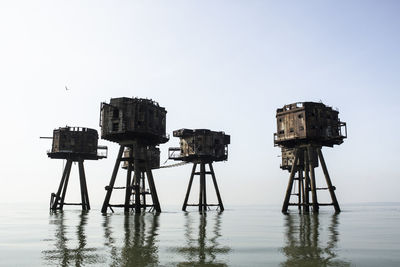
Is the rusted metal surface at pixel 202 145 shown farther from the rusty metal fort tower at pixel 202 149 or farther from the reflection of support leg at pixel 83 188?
the reflection of support leg at pixel 83 188

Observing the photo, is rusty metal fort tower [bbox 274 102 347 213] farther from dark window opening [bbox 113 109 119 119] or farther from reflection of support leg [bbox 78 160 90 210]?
reflection of support leg [bbox 78 160 90 210]

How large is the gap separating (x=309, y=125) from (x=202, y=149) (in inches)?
634

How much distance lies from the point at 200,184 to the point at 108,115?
1671cm

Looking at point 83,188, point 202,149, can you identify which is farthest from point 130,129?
point 83,188

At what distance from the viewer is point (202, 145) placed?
49.1 meters

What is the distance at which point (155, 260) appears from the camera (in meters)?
→ 9.26

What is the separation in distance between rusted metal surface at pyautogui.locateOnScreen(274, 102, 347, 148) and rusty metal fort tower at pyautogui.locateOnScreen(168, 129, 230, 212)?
11.7m

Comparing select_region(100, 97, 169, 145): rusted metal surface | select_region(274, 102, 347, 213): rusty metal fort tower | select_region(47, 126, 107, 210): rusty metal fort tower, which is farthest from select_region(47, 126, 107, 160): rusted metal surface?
select_region(274, 102, 347, 213): rusty metal fort tower

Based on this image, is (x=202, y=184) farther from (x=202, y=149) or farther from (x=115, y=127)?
(x=115, y=127)

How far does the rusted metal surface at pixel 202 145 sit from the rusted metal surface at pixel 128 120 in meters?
9.43

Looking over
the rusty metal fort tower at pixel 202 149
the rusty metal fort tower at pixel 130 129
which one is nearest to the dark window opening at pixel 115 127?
the rusty metal fort tower at pixel 130 129

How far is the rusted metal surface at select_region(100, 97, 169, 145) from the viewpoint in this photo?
3853 centimetres

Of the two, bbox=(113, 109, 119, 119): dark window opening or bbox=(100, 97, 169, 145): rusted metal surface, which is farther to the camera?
bbox=(113, 109, 119, 119): dark window opening

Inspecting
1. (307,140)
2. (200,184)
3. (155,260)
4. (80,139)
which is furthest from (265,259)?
(80,139)
